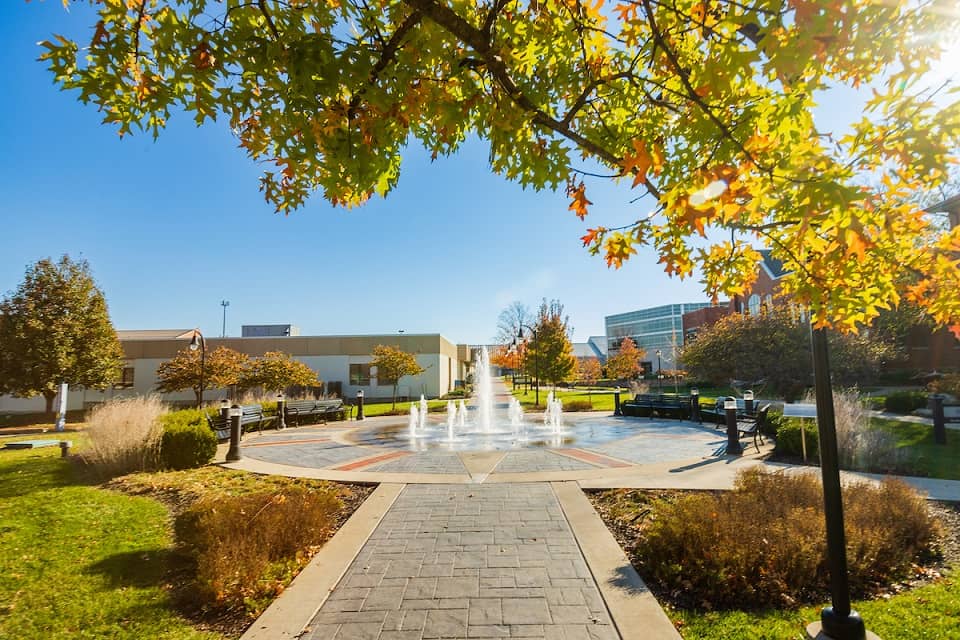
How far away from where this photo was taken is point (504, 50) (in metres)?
3.50

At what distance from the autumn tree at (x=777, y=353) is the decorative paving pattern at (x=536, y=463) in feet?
60.6

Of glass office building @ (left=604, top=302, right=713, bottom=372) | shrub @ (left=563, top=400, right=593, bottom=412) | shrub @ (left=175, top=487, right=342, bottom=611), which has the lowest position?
shrub @ (left=563, top=400, right=593, bottom=412)

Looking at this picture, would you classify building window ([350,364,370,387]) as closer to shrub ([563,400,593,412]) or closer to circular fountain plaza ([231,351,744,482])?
shrub ([563,400,593,412])

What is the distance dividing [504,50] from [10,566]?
718 centimetres

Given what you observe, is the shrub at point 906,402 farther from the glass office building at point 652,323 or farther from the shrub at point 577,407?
the glass office building at point 652,323

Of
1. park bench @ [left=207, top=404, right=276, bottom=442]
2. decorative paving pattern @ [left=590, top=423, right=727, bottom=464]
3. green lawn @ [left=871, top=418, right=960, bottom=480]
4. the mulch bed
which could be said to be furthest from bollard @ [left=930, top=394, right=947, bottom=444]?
park bench @ [left=207, top=404, right=276, bottom=442]

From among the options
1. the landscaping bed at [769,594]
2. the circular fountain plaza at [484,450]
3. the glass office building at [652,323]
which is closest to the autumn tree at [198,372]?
the circular fountain plaza at [484,450]

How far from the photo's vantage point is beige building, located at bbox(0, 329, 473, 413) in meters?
35.9

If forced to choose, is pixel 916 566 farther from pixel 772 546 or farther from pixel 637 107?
pixel 637 107

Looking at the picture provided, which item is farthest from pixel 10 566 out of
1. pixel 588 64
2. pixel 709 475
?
pixel 709 475

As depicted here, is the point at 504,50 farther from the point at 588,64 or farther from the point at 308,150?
the point at 308,150

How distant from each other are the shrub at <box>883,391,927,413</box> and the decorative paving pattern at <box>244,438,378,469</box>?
19965 millimetres

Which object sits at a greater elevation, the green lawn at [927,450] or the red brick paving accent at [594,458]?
the red brick paving accent at [594,458]

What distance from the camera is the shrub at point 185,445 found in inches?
364
